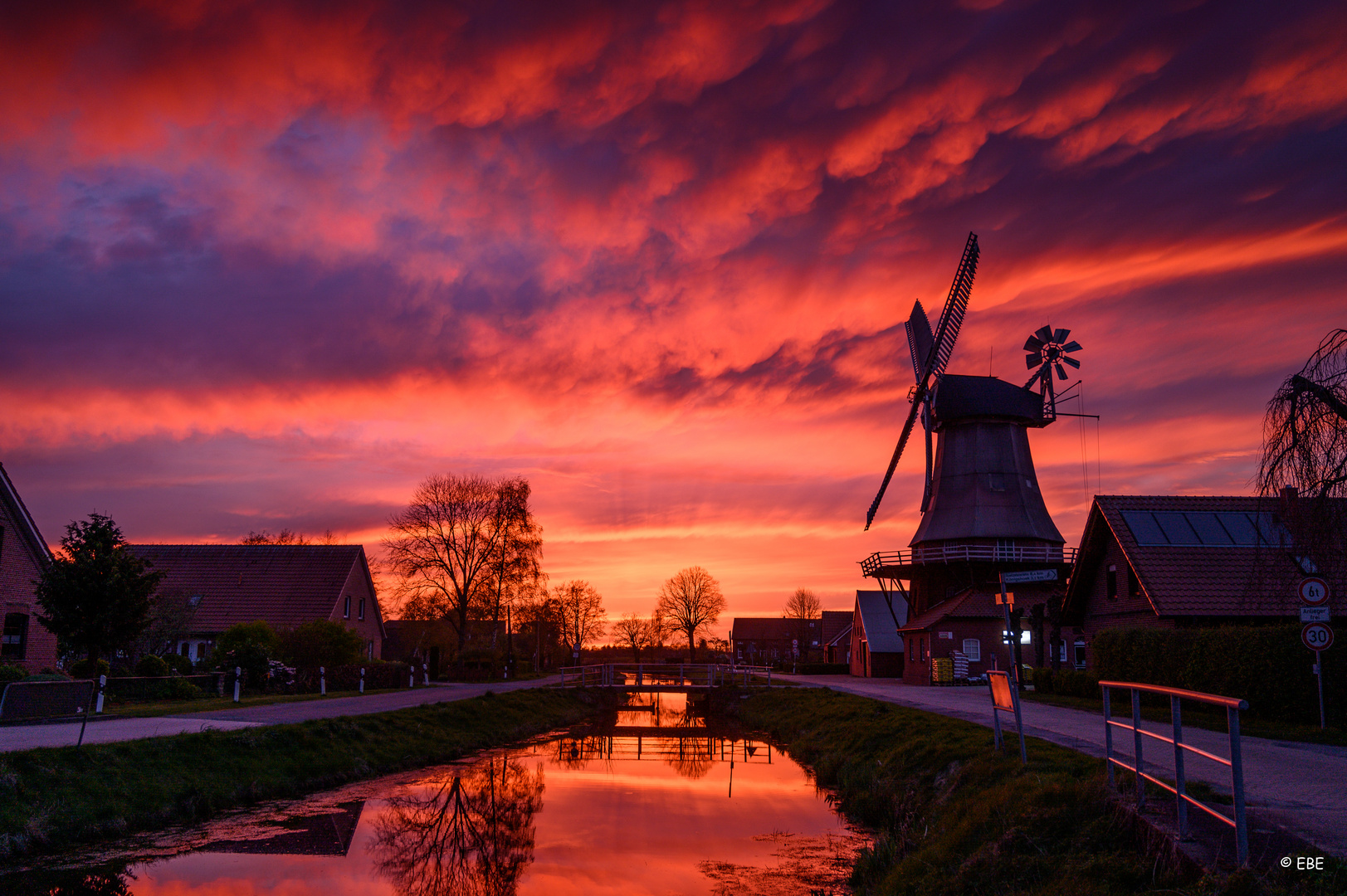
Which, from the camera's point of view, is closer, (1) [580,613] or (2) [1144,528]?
(2) [1144,528]

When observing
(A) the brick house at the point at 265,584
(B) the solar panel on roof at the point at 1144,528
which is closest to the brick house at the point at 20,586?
(A) the brick house at the point at 265,584

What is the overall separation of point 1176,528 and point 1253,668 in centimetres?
1437

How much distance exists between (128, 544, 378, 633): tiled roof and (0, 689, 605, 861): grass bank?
26.2 metres

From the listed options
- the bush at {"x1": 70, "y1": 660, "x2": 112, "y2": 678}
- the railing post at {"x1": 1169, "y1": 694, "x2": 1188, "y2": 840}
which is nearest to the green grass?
the railing post at {"x1": 1169, "y1": 694, "x2": 1188, "y2": 840}

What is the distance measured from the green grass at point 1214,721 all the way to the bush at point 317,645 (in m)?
25.1

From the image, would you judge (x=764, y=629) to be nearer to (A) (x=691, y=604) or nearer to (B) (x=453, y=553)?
(A) (x=691, y=604)

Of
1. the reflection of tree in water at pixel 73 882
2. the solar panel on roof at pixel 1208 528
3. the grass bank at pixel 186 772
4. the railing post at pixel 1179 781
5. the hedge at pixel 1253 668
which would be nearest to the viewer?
the railing post at pixel 1179 781

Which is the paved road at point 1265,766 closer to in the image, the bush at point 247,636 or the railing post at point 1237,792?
the railing post at point 1237,792

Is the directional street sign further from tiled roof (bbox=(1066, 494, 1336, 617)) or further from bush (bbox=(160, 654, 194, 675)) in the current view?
bush (bbox=(160, 654, 194, 675))

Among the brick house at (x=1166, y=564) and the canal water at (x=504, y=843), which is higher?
the brick house at (x=1166, y=564)

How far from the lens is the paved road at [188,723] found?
1536 cm

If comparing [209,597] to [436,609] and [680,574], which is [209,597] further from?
[680,574]

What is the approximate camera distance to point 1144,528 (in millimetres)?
32094

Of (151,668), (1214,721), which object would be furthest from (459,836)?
(151,668)
